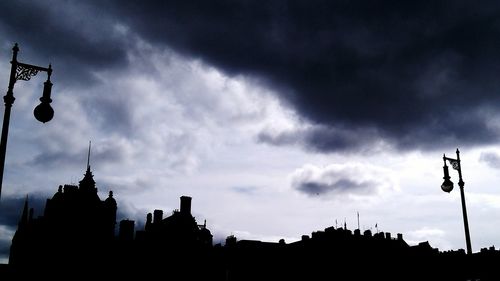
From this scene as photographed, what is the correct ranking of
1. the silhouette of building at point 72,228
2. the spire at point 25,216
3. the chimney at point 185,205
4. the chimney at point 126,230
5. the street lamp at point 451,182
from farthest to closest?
the spire at point 25,216 < the chimney at point 126,230 < the chimney at point 185,205 < the silhouette of building at point 72,228 < the street lamp at point 451,182

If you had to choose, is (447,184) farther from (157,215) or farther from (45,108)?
(157,215)

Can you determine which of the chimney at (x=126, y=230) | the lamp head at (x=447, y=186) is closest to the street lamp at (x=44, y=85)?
the lamp head at (x=447, y=186)

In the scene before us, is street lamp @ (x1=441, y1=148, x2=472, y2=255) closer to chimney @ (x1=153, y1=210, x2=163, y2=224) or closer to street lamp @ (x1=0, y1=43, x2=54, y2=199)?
street lamp @ (x1=0, y1=43, x2=54, y2=199)

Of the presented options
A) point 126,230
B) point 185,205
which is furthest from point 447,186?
point 126,230

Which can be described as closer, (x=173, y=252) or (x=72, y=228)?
(x=72, y=228)

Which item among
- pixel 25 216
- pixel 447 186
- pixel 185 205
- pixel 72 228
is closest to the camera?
pixel 447 186

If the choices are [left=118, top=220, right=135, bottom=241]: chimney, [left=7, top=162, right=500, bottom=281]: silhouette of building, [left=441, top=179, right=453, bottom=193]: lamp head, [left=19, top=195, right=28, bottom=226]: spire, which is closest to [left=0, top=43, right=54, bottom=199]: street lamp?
[left=441, top=179, right=453, bottom=193]: lamp head

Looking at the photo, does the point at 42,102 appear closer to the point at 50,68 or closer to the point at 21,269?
the point at 50,68

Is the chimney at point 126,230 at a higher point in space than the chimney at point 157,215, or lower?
lower

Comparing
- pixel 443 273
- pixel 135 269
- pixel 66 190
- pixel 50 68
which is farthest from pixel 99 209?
pixel 443 273

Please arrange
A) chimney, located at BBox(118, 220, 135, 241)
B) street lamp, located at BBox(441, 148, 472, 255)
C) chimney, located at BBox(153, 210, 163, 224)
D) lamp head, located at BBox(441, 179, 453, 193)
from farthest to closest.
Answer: chimney, located at BBox(118, 220, 135, 241) → chimney, located at BBox(153, 210, 163, 224) → lamp head, located at BBox(441, 179, 453, 193) → street lamp, located at BBox(441, 148, 472, 255)

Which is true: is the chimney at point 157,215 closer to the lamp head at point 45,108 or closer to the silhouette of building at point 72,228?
the silhouette of building at point 72,228

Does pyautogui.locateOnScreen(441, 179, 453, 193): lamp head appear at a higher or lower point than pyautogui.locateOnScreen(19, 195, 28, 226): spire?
lower

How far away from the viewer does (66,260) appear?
45.1 meters
